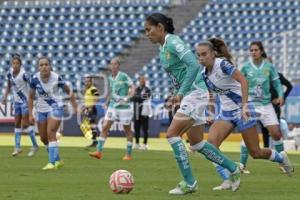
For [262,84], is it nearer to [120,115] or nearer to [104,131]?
[104,131]

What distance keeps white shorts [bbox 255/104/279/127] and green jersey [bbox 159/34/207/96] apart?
14.0ft

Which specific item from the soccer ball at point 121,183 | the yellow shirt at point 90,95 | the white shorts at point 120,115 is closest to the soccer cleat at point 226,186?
the soccer ball at point 121,183

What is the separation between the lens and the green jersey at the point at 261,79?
1617cm

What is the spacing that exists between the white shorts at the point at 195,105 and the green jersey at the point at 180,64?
0.29 feet

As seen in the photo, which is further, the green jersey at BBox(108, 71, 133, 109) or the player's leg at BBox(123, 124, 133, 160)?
the green jersey at BBox(108, 71, 133, 109)

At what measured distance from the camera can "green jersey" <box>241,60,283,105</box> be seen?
1617 centimetres

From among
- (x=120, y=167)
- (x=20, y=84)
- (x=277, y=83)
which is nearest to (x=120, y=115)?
(x=20, y=84)

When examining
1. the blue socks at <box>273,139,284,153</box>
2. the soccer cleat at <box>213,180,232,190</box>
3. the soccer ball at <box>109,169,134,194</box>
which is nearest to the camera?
the soccer ball at <box>109,169,134,194</box>

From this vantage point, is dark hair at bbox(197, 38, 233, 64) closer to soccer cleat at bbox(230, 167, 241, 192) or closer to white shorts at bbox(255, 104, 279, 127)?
soccer cleat at bbox(230, 167, 241, 192)

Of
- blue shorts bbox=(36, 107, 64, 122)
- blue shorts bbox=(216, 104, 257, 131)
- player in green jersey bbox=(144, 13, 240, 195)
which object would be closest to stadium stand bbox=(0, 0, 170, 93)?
blue shorts bbox=(36, 107, 64, 122)

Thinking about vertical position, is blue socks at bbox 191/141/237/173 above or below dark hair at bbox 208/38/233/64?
below

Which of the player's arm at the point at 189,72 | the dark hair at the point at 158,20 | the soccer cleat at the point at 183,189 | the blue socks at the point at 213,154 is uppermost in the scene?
the dark hair at the point at 158,20

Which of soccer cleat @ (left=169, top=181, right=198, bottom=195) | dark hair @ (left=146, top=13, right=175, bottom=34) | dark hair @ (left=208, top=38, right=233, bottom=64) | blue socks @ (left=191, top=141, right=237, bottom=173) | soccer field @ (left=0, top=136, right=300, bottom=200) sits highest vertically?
dark hair @ (left=146, top=13, right=175, bottom=34)

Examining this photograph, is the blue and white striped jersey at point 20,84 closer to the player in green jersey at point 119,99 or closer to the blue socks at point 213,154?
the player in green jersey at point 119,99
